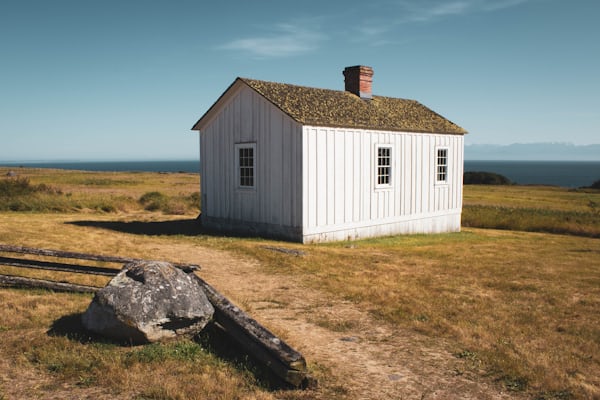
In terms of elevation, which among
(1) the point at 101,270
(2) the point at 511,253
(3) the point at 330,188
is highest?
(3) the point at 330,188

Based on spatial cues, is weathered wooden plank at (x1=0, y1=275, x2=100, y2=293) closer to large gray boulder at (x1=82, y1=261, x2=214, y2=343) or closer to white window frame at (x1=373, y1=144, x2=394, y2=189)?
large gray boulder at (x1=82, y1=261, x2=214, y2=343)

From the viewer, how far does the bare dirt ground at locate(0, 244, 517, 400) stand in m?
5.46

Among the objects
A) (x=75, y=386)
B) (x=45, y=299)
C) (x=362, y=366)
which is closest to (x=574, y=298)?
(x=362, y=366)

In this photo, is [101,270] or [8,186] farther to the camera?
[8,186]

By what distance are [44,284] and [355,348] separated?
567 centimetres

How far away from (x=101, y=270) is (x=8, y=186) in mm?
21482

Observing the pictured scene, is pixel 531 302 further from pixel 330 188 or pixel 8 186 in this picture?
pixel 8 186

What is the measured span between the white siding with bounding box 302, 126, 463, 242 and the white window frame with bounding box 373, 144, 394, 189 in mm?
103

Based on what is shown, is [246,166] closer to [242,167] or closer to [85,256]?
[242,167]

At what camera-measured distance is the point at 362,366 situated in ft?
20.3

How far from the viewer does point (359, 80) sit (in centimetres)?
2133

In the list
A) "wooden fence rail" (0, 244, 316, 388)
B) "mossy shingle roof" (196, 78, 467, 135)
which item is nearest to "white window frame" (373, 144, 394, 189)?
"mossy shingle roof" (196, 78, 467, 135)

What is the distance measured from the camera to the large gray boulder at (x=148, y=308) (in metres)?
6.39

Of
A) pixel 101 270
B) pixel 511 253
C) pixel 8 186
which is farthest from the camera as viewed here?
pixel 8 186
